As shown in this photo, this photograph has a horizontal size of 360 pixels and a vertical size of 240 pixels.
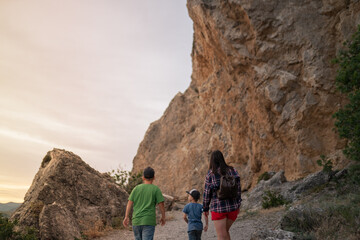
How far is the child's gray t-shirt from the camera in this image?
604 cm

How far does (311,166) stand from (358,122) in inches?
393

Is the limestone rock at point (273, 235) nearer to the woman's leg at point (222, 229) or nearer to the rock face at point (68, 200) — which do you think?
the woman's leg at point (222, 229)

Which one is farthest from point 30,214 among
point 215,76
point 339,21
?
point 215,76

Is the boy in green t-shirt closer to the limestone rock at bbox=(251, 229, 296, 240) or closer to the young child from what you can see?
the young child

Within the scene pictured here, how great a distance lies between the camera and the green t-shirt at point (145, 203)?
5.23 meters

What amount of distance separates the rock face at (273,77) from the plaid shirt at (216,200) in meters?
16.6

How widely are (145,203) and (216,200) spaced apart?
4.05 ft

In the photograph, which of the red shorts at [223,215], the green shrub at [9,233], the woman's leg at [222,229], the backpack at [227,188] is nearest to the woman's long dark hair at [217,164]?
the backpack at [227,188]

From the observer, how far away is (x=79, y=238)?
8.77 metres

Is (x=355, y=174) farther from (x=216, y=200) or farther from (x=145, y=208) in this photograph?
(x=145, y=208)

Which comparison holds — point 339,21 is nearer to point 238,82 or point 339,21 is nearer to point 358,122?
point 238,82

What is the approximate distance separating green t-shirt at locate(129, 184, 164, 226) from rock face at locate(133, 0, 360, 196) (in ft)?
56.5

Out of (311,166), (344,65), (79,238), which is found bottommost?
(79,238)

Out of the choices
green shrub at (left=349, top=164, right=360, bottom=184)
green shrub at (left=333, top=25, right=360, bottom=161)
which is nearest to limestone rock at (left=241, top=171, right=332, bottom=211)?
green shrub at (left=349, top=164, right=360, bottom=184)
